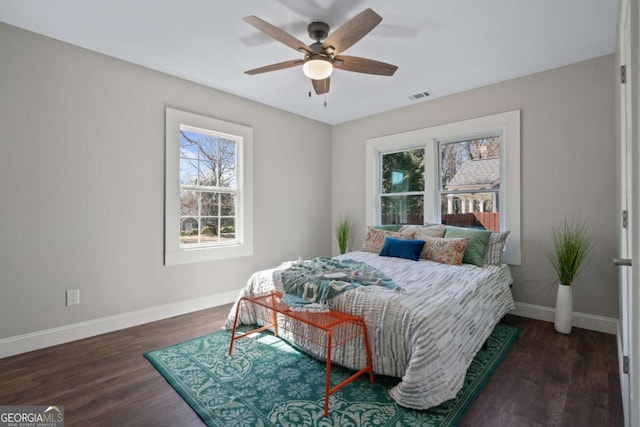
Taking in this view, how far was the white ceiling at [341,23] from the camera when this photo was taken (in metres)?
2.23

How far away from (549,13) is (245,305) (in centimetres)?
345

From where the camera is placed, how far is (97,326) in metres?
2.87

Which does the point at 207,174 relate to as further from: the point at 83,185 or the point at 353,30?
the point at 353,30

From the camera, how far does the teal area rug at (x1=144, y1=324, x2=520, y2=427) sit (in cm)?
172

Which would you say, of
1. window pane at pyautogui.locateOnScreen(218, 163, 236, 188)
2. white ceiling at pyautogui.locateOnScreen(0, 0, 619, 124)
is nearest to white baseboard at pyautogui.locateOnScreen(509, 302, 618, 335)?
white ceiling at pyautogui.locateOnScreen(0, 0, 619, 124)

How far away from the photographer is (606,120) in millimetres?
2887

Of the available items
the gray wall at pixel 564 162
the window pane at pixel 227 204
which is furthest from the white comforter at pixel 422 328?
the window pane at pixel 227 204

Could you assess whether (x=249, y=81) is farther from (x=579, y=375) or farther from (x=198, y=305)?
(x=579, y=375)

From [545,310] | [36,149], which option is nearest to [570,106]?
[545,310]

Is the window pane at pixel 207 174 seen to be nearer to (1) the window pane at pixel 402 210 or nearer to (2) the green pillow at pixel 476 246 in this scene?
(1) the window pane at pixel 402 210

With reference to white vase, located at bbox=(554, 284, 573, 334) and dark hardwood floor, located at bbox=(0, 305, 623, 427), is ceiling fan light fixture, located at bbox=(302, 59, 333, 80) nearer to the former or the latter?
dark hardwood floor, located at bbox=(0, 305, 623, 427)

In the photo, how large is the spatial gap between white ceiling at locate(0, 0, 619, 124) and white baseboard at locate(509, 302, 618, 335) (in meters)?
2.46

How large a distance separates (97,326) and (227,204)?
5.91 ft

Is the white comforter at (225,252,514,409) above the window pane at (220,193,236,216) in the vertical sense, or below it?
below
